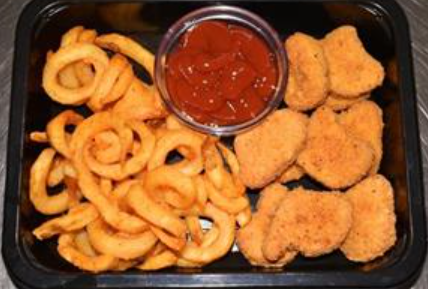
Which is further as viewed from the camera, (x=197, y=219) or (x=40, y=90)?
(x=40, y=90)

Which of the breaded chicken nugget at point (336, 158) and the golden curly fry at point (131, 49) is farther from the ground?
the golden curly fry at point (131, 49)

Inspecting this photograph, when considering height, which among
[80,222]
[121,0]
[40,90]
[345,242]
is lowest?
[345,242]

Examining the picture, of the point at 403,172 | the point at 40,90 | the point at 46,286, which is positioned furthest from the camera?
the point at 40,90

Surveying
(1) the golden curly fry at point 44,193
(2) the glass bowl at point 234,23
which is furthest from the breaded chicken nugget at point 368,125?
(1) the golden curly fry at point 44,193

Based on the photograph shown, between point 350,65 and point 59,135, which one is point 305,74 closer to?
point 350,65

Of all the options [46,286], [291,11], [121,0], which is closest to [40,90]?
[121,0]

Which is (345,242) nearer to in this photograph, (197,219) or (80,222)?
Answer: (197,219)

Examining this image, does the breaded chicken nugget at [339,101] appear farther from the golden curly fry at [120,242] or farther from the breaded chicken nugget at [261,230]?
the golden curly fry at [120,242]

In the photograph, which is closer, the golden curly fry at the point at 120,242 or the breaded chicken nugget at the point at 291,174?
the golden curly fry at the point at 120,242
